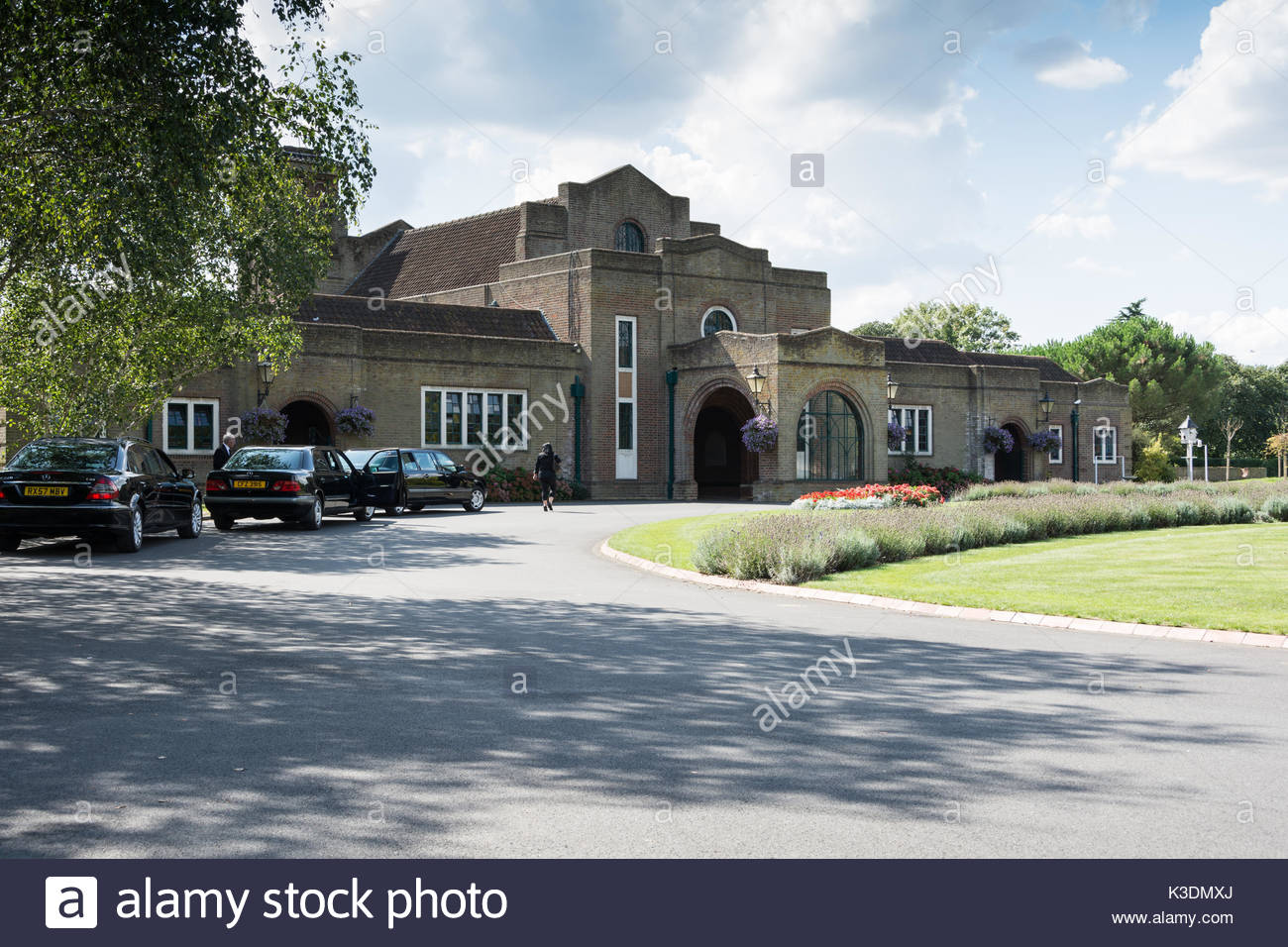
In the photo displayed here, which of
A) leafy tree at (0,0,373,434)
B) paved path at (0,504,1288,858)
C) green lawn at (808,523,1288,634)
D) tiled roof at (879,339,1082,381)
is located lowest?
paved path at (0,504,1288,858)

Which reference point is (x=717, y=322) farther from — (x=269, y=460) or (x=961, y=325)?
(x=961, y=325)

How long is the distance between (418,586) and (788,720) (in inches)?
314

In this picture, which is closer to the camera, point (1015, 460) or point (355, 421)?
point (355, 421)

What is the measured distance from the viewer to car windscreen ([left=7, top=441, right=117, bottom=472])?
17.9 metres

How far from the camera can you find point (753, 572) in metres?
15.7

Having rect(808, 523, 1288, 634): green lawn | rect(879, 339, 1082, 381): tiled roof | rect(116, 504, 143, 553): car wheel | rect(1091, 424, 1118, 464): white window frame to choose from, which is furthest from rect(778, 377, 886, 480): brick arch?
rect(116, 504, 143, 553): car wheel

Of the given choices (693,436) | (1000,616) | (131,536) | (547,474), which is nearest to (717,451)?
(693,436)

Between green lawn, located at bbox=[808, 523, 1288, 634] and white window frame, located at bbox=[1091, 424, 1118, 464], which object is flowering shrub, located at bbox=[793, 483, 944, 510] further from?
white window frame, located at bbox=[1091, 424, 1118, 464]

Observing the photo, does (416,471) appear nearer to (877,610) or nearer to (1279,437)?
(877,610)

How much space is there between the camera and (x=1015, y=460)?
2173 inches

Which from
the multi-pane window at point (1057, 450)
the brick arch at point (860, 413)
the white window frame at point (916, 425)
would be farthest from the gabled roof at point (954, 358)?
the brick arch at point (860, 413)

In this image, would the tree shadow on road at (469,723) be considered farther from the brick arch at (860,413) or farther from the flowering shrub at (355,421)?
the brick arch at (860,413)

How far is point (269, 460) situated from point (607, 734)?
17866 mm

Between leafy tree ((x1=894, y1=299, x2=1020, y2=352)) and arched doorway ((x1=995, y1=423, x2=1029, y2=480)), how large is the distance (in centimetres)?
4093
